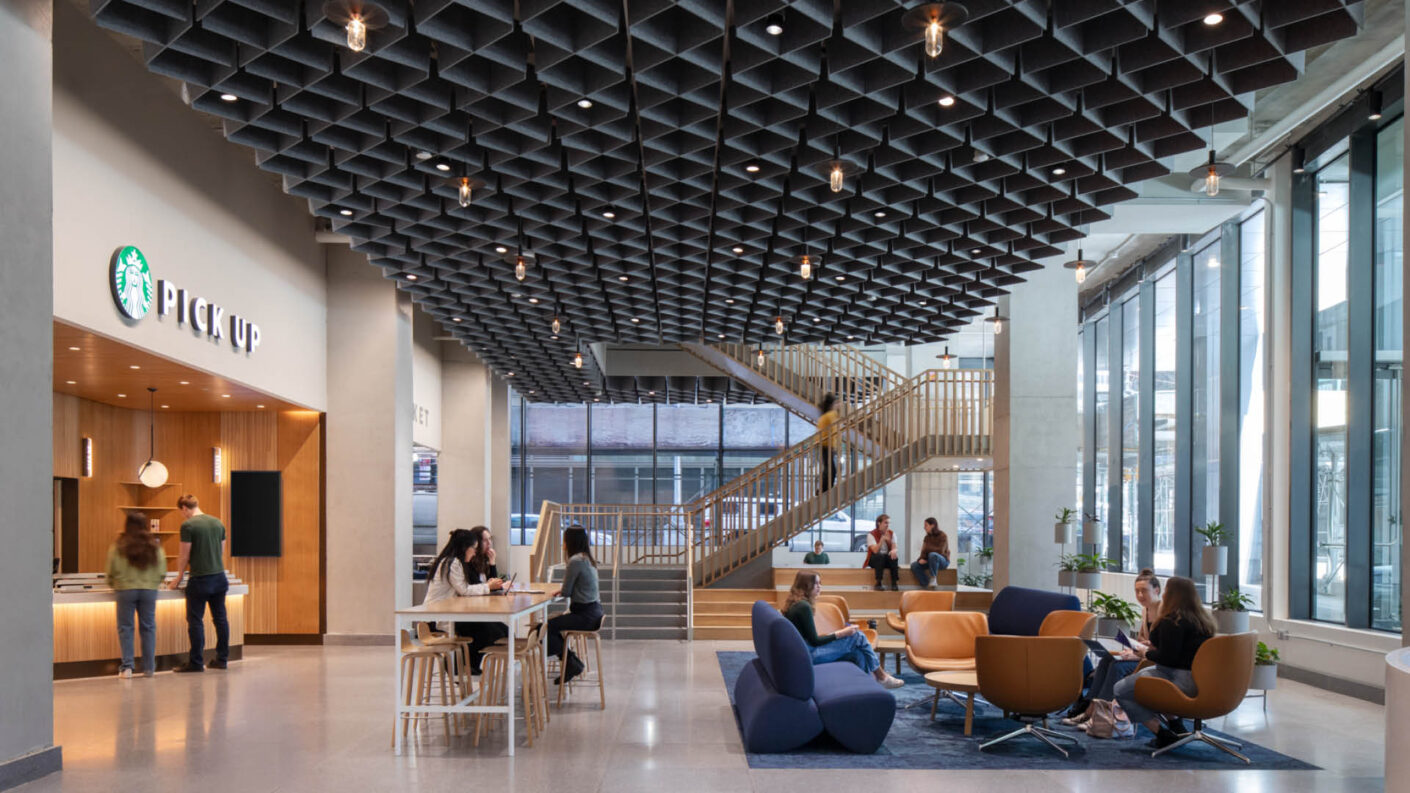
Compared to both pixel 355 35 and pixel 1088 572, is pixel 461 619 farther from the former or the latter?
pixel 1088 572

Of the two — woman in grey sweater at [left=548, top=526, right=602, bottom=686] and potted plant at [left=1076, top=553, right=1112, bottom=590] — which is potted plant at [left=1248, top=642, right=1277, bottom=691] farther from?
woman in grey sweater at [left=548, top=526, right=602, bottom=686]

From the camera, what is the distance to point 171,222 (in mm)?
8945

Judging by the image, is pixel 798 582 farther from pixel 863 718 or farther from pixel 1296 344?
pixel 1296 344

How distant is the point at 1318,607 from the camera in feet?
34.2

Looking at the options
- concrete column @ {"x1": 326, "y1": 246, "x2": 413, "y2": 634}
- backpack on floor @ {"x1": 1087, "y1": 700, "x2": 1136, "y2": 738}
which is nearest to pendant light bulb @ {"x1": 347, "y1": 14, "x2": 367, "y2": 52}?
backpack on floor @ {"x1": 1087, "y1": 700, "x2": 1136, "y2": 738}

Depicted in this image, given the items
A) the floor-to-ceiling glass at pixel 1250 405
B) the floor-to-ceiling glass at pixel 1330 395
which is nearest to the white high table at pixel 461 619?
the floor-to-ceiling glass at pixel 1330 395

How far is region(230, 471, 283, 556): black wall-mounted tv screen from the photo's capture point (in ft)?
40.6

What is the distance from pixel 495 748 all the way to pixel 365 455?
22.0ft

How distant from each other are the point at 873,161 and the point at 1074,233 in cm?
276

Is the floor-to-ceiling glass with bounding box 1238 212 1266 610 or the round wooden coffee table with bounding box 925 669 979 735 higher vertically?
the floor-to-ceiling glass with bounding box 1238 212 1266 610

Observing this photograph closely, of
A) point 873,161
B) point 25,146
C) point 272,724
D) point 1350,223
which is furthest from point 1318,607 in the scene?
point 25,146

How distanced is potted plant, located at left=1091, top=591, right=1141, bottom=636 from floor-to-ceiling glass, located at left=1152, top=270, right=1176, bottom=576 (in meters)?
5.44

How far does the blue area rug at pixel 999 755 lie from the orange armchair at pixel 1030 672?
0.17m

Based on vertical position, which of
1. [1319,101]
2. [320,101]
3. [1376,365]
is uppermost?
[1319,101]
